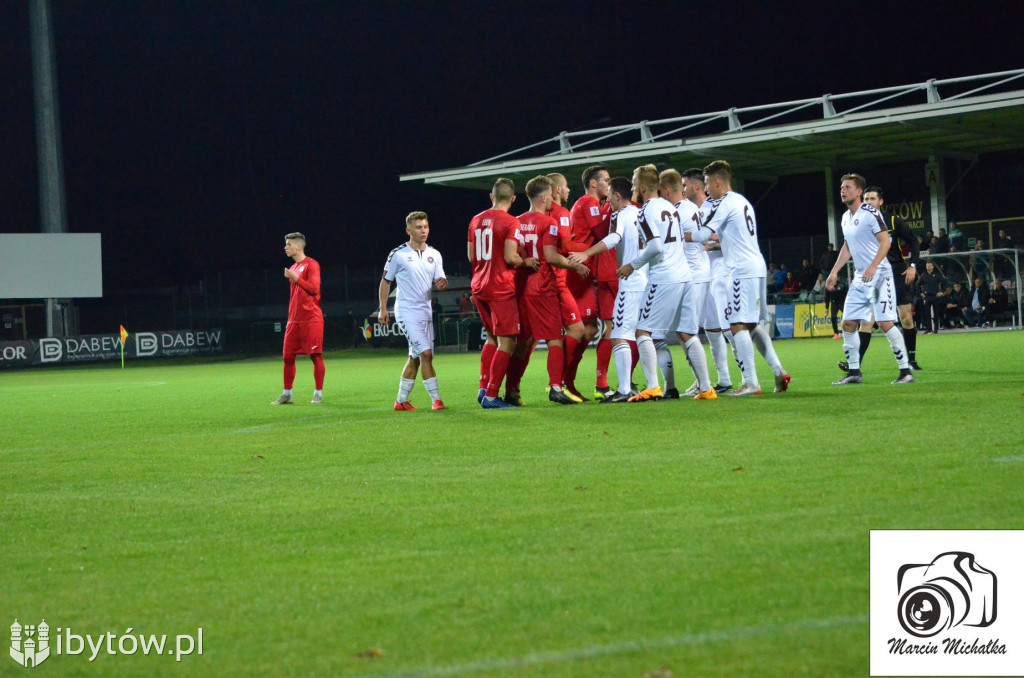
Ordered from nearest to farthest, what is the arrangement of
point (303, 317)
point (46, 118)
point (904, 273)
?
point (904, 273), point (303, 317), point (46, 118)

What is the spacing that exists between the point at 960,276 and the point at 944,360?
593 inches

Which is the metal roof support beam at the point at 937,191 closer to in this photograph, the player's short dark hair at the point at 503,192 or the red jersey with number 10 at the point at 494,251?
the player's short dark hair at the point at 503,192

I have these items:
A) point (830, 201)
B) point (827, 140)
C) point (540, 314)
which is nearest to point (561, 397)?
point (540, 314)

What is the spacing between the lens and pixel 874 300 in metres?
12.7

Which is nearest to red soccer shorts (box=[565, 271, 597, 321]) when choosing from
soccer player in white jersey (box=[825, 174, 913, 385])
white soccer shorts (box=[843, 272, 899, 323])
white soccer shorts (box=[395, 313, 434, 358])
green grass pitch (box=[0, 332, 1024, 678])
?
white soccer shorts (box=[395, 313, 434, 358])

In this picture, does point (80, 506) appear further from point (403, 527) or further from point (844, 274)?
point (844, 274)

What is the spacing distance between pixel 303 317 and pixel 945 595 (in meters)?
12.1

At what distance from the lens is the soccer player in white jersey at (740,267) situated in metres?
11.2

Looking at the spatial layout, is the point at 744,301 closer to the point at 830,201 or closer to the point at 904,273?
→ the point at 904,273

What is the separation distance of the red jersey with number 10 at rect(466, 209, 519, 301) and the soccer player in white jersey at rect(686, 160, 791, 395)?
1808 mm

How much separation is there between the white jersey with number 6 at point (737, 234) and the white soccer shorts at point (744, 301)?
0.23 feet

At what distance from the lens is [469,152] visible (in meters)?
53.1

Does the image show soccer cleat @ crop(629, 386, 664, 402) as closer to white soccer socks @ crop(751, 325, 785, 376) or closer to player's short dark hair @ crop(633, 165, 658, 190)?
white soccer socks @ crop(751, 325, 785, 376)

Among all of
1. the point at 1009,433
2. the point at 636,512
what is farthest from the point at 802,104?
the point at 636,512
